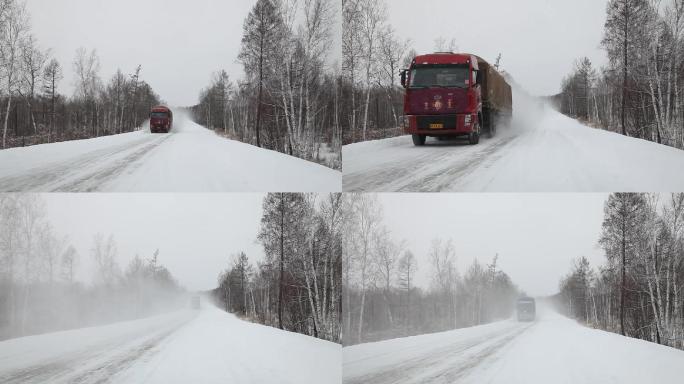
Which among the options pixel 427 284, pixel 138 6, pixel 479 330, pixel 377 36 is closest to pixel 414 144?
pixel 377 36

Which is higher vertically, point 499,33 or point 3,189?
point 499,33

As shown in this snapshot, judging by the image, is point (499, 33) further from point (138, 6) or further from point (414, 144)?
point (138, 6)

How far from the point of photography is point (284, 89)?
718 centimetres

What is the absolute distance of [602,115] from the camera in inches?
256

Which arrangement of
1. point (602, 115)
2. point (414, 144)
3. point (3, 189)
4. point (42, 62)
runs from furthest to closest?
point (414, 144) → point (602, 115) → point (42, 62) → point (3, 189)

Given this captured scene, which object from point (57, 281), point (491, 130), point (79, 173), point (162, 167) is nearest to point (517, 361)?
point (491, 130)

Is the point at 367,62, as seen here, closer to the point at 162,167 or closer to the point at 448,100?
the point at 448,100

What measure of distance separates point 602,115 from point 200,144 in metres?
4.88

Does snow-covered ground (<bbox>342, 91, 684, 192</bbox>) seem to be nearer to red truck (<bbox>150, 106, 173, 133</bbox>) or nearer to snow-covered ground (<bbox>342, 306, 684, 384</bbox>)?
snow-covered ground (<bbox>342, 306, 684, 384</bbox>)

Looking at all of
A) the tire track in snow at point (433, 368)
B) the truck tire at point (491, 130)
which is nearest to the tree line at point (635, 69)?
the truck tire at point (491, 130)

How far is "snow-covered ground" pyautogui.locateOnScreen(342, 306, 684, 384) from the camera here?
19.7 ft

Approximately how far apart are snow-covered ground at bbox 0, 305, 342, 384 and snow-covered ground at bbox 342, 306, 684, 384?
0.55 metres

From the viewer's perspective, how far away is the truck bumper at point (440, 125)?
7.61m

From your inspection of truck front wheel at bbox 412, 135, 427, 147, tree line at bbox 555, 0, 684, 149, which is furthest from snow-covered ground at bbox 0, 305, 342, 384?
tree line at bbox 555, 0, 684, 149
